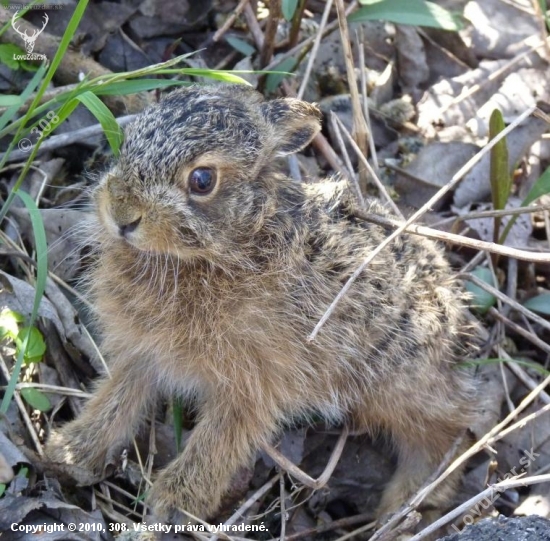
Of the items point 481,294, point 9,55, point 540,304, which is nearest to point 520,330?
point 540,304

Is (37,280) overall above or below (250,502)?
above

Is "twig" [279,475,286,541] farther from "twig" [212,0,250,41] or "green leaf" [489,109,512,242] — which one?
"twig" [212,0,250,41]

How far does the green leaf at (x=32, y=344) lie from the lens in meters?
4.06

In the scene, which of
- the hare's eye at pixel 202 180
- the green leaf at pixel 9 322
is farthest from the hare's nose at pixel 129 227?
the green leaf at pixel 9 322

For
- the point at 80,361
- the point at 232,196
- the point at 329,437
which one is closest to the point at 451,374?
the point at 329,437

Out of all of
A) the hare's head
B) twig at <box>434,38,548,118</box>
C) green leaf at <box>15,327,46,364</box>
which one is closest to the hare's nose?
the hare's head

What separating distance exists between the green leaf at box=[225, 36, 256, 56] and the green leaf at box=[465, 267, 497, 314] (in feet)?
6.39

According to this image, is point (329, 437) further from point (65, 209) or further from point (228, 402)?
point (65, 209)

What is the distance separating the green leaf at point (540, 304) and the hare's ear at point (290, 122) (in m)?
1.77

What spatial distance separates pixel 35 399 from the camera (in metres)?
4.05

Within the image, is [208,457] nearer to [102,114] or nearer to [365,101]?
[102,114]

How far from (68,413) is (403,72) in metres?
3.35

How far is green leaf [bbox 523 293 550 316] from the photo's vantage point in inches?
191

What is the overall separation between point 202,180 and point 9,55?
191 centimetres
